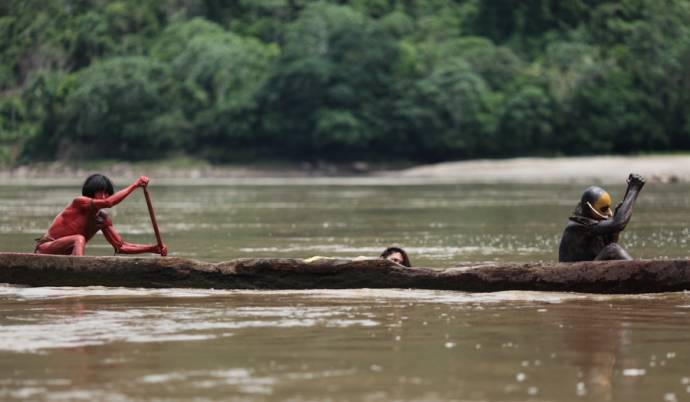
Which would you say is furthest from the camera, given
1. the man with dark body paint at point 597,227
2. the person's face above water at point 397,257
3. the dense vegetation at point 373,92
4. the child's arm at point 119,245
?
the dense vegetation at point 373,92

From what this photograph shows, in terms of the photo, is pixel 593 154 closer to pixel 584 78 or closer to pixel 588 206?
pixel 584 78

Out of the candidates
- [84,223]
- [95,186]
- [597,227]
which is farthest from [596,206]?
[84,223]

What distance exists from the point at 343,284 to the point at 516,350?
3913 millimetres

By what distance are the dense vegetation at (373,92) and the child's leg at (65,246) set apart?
229ft

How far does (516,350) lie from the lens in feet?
30.2

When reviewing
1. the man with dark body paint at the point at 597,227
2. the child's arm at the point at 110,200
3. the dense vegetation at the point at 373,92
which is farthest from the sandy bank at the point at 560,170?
the child's arm at the point at 110,200

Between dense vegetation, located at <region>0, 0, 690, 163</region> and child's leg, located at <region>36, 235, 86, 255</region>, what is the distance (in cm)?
6993

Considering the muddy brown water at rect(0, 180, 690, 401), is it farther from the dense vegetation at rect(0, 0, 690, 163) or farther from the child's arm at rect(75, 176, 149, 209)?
the dense vegetation at rect(0, 0, 690, 163)

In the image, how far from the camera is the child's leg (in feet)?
45.7

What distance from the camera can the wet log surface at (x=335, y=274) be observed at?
1235 centimetres

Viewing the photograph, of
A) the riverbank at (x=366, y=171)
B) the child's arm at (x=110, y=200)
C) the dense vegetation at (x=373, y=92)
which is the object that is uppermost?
the dense vegetation at (x=373, y=92)

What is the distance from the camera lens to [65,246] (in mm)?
14062

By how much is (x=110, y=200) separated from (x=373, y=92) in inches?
2939

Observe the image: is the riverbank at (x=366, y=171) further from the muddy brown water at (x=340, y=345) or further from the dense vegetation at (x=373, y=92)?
the muddy brown water at (x=340, y=345)
